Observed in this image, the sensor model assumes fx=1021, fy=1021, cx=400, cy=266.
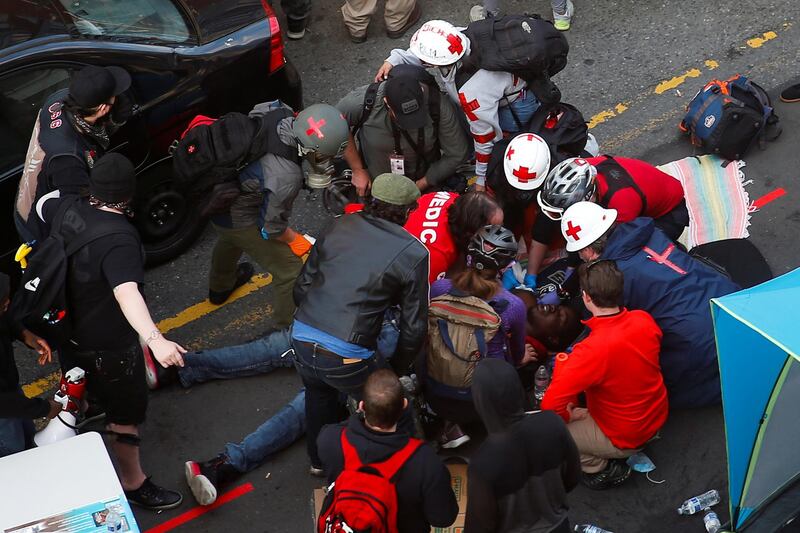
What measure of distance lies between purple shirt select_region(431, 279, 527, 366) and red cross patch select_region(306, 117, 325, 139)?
1.05 meters

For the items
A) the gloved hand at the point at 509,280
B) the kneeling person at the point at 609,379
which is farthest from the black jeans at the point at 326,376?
the gloved hand at the point at 509,280

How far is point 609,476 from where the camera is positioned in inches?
217

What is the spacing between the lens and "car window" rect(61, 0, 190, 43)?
6.33 metres

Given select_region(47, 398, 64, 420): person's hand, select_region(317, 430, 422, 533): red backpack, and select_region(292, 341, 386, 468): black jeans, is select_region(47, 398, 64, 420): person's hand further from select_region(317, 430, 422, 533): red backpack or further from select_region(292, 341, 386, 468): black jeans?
select_region(317, 430, 422, 533): red backpack

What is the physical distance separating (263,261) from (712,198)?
3.25m

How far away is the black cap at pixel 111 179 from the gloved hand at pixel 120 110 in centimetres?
91

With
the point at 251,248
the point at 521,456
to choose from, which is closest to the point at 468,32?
the point at 251,248

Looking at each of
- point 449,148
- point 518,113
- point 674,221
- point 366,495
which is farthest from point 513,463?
point 518,113

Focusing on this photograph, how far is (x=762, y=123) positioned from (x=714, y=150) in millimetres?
380

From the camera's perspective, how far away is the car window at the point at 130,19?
6.33 meters

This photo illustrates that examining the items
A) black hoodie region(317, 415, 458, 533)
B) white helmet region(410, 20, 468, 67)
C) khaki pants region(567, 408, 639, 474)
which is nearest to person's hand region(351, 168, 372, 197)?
white helmet region(410, 20, 468, 67)

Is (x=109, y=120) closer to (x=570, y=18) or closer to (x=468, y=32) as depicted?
(x=468, y=32)

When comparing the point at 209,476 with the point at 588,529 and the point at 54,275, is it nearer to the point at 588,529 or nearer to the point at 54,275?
the point at 54,275

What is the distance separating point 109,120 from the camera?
5676 millimetres
